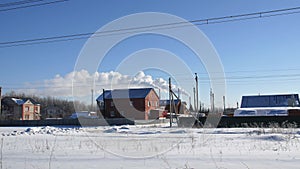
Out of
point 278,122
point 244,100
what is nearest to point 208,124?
point 278,122

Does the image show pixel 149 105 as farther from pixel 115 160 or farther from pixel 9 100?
pixel 115 160

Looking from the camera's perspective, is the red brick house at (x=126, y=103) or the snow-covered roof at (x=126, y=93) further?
the snow-covered roof at (x=126, y=93)

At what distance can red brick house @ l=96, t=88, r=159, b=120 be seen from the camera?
5494 centimetres

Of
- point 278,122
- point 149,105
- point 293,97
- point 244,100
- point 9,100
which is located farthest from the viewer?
point 9,100

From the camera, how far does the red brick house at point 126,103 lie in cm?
5494

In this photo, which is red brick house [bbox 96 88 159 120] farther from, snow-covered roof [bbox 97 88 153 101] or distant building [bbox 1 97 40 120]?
distant building [bbox 1 97 40 120]

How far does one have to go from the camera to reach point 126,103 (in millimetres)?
55625

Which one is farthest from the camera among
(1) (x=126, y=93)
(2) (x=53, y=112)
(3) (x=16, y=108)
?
(2) (x=53, y=112)

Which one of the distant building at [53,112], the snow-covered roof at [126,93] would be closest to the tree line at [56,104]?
the distant building at [53,112]

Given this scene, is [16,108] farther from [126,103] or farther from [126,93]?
[126,103]

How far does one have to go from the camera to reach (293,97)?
49.6m

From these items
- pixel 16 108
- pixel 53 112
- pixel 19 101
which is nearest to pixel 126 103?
pixel 16 108

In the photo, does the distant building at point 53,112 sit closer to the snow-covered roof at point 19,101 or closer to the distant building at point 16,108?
the distant building at point 16,108

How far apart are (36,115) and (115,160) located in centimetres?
8072
